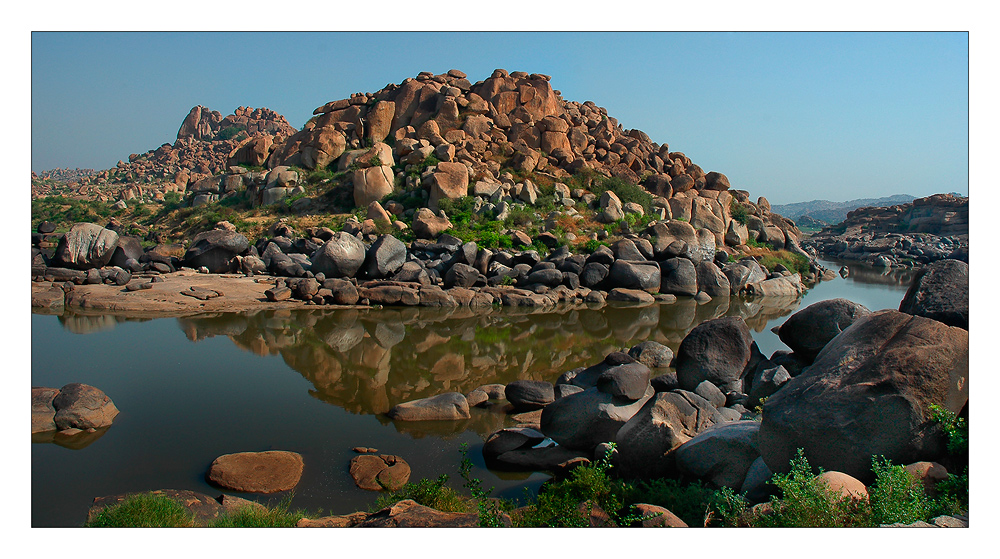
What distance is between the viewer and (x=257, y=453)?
6.71 m

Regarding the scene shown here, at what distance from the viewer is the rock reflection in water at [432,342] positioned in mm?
9836

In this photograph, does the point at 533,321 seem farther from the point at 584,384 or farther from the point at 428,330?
the point at 584,384

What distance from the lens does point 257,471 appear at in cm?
634

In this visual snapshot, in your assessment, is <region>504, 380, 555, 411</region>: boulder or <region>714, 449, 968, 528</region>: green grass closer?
<region>714, 449, 968, 528</region>: green grass

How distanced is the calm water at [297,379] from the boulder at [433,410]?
19 cm

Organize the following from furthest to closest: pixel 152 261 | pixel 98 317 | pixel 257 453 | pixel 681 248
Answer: pixel 681 248, pixel 152 261, pixel 98 317, pixel 257 453

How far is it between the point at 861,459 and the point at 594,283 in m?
16.5

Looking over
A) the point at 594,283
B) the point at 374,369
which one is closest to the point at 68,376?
the point at 374,369

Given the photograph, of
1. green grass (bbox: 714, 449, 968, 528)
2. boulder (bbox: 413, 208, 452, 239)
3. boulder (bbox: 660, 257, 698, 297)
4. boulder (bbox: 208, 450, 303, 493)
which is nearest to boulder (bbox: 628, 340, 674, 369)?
boulder (bbox: 208, 450, 303, 493)

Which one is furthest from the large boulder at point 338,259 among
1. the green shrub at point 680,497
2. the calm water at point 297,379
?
the green shrub at point 680,497

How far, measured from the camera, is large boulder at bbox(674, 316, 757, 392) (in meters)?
8.34

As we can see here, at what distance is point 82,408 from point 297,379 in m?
3.15

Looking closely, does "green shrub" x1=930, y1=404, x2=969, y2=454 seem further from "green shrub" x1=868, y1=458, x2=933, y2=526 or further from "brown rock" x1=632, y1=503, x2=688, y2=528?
"brown rock" x1=632, y1=503, x2=688, y2=528

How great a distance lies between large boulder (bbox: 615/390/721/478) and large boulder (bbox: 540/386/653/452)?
2.23 ft
